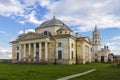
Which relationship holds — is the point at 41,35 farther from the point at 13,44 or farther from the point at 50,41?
→ the point at 13,44

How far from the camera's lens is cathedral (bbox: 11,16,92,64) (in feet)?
193

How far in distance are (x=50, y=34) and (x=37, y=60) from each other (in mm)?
9701

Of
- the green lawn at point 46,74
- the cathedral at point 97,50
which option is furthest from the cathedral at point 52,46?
the cathedral at point 97,50

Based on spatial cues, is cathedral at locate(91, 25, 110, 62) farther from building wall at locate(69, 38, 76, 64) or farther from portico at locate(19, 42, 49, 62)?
portico at locate(19, 42, 49, 62)

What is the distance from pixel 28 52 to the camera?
65.2 metres

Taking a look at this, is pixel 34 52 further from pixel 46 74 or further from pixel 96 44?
pixel 96 44

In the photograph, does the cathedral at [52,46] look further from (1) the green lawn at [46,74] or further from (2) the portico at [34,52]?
A: (1) the green lawn at [46,74]

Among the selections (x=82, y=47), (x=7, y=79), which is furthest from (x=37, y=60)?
(x=7, y=79)

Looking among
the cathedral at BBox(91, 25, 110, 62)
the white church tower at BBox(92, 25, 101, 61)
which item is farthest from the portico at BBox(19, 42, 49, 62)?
the white church tower at BBox(92, 25, 101, 61)

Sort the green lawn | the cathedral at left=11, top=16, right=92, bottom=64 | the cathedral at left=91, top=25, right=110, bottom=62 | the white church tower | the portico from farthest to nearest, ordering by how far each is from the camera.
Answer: the cathedral at left=91, top=25, right=110, bottom=62
the white church tower
the portico
the cathedral at left=11, top=16, right=92, bottom=64
the green lawn

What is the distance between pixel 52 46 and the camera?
6112 centimetres

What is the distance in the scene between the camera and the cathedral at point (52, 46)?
193 feet

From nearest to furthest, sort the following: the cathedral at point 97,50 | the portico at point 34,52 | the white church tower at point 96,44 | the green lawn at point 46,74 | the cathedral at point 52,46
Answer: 1. the green lawn at point 46,74
2. the cathedral at point 52,46
3. the portico at point 34,52
4. the white church tower at point 96,44
5. the cathedral at point 97,50

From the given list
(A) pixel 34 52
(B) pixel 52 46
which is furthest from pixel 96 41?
(A) pixel 34 52
